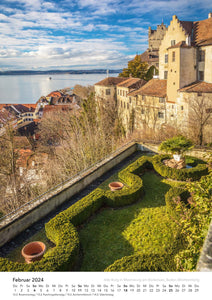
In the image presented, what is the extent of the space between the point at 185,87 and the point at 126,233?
2598cm

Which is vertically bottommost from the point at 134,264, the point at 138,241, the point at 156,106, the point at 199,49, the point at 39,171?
the point at 39,171

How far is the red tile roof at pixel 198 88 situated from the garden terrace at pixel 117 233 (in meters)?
17.7

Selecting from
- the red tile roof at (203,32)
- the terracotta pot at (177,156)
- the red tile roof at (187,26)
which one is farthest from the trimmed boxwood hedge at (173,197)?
the red tile roof at (187,26)

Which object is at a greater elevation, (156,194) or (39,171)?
(156,194)

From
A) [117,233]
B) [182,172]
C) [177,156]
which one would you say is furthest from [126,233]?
[177,156]

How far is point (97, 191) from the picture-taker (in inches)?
552

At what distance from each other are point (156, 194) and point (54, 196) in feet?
19.9

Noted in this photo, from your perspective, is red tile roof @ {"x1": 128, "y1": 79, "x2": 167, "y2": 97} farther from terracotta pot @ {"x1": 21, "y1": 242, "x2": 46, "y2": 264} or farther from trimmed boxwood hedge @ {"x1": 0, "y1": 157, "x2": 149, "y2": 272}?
terracotta pot @ {"x1": 21, "y1": 242, "x2": 46, "y2": 264}

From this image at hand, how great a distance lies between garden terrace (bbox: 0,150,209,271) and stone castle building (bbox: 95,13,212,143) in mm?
16481

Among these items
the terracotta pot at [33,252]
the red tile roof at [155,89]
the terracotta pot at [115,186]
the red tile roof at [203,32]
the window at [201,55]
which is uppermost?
the red tile roof at [203,32]

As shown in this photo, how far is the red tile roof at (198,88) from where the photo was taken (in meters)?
29.8

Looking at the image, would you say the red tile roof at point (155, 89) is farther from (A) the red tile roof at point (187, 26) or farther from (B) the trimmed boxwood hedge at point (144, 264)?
(B) the trimmed boxwood hedge at point (144, 264)

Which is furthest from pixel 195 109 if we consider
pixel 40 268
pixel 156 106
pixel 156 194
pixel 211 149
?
pixel 40 268
